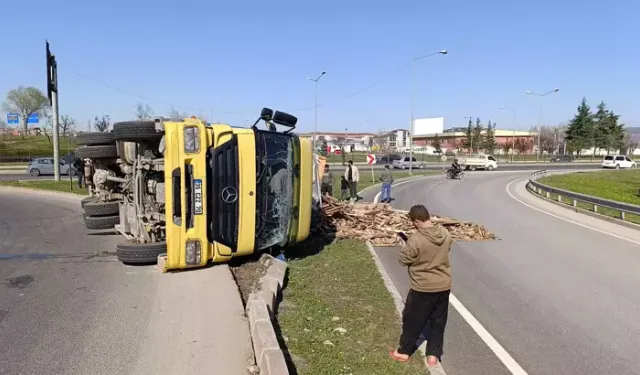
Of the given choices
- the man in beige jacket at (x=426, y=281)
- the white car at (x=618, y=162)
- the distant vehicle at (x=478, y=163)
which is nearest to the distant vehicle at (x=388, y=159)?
the distant vehicle at (x=478, y=163)

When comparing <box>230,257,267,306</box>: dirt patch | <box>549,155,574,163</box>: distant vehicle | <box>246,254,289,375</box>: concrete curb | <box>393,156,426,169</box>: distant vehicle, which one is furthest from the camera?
<box>549,155,574,163</box>: distant vehicle

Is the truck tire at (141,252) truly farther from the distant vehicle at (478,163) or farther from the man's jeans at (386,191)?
the distant vehicle at (478,163)

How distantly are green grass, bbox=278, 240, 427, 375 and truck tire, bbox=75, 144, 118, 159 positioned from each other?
3.89 meters

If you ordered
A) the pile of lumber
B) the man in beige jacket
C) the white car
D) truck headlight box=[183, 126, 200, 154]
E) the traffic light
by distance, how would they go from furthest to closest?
the white car < the traffic light < the pile of lumber < truck headlight box=[183, 126, 200, 154] < the man in beige jacket

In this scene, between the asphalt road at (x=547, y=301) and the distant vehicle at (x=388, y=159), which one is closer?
the asphalt road at (x=547, y=301)

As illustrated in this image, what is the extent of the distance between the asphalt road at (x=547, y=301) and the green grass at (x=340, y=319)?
1.88 ft

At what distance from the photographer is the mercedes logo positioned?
7082mm

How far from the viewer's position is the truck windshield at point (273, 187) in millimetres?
7402

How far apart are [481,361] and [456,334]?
73 centimetres

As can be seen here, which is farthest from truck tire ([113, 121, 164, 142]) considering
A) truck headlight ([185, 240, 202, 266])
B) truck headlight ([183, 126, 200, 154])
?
truck headlight ([185, 240, 202, 266])

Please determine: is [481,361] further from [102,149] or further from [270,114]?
[102,149]

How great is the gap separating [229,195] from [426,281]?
343cm

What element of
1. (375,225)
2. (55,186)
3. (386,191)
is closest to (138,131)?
(375,225)

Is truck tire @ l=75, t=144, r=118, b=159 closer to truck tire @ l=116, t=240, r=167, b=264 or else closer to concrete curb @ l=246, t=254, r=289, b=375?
truck tire @ l=116, t=240, r=167, b=264
